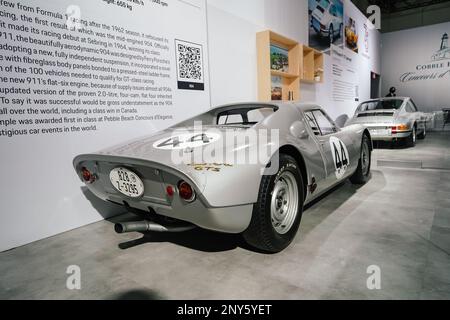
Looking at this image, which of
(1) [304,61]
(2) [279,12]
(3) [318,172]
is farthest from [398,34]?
(3) [318,172]

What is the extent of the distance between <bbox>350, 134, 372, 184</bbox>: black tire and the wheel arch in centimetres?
165

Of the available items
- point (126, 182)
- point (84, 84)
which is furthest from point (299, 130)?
point (84, 84)

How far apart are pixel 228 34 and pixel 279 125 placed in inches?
105

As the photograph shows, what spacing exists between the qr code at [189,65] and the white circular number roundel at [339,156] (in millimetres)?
1780

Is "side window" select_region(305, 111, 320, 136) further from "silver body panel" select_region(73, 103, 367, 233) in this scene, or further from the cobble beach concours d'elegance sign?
the cobble beach concours d'elegance sign

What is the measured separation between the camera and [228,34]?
13.7ft

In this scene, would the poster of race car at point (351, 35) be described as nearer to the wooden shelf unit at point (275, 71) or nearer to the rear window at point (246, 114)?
the wooden shelf unit at point (275, 71)

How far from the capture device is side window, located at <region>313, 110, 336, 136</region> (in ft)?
8.76

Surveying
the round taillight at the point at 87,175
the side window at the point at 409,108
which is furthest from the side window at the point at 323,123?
the side window at the point at 409,108

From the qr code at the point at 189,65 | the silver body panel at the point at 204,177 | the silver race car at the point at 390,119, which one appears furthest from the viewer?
the silver race car at the point at 390,119

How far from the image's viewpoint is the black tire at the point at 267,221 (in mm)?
1659

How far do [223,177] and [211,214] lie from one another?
0.19m

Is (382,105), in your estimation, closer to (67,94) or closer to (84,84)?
(84,84)
